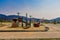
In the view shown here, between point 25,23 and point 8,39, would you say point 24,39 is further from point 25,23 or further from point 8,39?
point 25,23

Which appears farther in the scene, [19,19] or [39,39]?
[19,19]

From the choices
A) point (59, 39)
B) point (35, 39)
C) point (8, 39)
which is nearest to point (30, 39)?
point (35, 39)

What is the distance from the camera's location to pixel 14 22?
11.9 meters

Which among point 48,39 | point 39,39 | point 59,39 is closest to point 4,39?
point 39,39

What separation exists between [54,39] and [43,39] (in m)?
0.32

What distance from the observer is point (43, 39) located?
3471 mm

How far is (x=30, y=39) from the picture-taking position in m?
3.46

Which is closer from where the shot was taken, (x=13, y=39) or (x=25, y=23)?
(x=13, y=39)

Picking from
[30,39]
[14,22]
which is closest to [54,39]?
[30,39]

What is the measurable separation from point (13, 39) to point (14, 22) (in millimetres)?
8535

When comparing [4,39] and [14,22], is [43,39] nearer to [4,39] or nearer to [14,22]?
[4,39]

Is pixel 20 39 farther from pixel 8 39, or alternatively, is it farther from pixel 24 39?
pixel 8 39

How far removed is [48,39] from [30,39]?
52 centimetres

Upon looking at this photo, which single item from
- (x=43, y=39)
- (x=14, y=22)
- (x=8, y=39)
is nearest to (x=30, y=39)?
(x=43, y=39)
